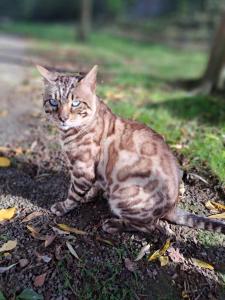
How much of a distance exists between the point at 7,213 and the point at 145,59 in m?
10.3

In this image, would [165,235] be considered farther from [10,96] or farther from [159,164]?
[10,96]

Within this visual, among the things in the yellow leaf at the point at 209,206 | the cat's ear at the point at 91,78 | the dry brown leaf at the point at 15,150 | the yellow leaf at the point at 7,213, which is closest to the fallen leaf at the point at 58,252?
the yellow leaf at the point at 7,213

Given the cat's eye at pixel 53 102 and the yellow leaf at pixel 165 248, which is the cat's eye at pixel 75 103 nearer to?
the cat's eye at pixel 53 102

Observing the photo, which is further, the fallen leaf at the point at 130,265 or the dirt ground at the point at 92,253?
the fallen leaf at the point at 130,265

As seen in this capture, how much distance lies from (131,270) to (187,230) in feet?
2.29

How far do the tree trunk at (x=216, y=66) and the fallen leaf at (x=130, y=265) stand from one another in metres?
5.66

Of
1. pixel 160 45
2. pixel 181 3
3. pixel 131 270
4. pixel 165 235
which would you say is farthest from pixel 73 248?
pixel 181 3

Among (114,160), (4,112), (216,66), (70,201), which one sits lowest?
→ (4,112)

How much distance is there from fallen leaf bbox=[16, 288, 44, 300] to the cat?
79 cm

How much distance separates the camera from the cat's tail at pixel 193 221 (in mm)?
3287

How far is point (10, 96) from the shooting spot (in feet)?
22.5

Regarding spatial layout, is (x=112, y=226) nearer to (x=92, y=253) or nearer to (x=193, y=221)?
(x=92, y=253)

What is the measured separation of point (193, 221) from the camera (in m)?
3.41

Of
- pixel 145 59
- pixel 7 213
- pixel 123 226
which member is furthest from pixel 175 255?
pixel 145 59
